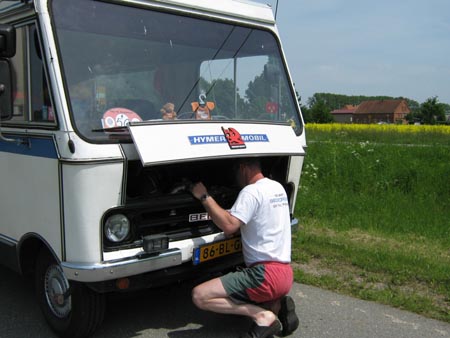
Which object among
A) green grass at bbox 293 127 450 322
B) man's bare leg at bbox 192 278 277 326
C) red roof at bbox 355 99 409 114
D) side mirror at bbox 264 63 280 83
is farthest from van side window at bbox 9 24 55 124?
red roof at bbox 355 99 409 114

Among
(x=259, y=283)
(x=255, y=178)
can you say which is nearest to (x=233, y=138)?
(x=255, y=178)

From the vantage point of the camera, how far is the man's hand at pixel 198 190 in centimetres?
388

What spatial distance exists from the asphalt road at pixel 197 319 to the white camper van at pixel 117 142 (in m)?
0.42

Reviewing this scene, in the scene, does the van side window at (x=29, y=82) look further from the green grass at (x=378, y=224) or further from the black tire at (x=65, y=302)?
the green grass at (x=378, y=224)

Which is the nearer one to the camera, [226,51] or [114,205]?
[114,205]

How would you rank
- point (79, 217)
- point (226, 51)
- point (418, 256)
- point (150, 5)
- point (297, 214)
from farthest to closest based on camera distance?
point (297, 214), point (418, 256), point (226, 51), point (150, 5), point (79, 217)

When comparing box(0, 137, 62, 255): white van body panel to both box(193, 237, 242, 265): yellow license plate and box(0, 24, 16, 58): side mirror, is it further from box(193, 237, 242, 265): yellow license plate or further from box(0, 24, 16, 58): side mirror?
box(193, 237, 242, 265): yellow license plate

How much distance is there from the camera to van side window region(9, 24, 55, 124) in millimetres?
3613

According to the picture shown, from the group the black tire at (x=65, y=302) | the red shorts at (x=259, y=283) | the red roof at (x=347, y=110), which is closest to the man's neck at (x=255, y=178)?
the red shorts at (x=259, y=283)

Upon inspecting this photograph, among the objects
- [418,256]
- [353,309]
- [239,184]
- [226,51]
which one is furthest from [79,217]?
[418,256]

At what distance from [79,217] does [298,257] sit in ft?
10.7

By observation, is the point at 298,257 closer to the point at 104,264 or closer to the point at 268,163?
the point at 268,163

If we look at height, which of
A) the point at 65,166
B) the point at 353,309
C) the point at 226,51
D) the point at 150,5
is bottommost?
the point at 353,309

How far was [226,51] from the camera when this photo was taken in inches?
179
